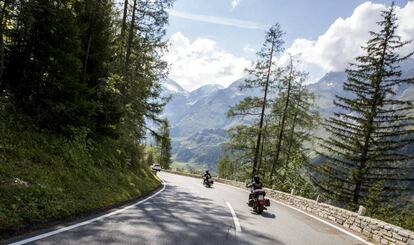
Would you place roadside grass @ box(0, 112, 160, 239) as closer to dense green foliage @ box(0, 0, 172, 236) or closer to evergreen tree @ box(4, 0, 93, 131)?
dense green foliage @ box(0, 0, 172, 236)


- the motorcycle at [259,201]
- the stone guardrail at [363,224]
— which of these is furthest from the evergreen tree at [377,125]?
the motorcycle at [259,201]

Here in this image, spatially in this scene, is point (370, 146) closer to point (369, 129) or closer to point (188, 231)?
point (369, 129)

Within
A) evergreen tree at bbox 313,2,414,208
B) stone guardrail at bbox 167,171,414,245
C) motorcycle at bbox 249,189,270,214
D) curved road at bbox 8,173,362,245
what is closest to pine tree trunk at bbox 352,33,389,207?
evergreen tree at bbox 313,2,414,208

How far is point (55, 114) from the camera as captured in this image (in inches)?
530

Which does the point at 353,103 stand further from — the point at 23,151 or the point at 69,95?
the point at 23,151

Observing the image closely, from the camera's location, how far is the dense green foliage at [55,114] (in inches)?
357

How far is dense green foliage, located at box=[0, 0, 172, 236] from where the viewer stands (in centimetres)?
906

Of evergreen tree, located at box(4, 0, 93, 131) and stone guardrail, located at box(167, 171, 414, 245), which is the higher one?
evergreen tree, located at box(4, 0, 93, 131)

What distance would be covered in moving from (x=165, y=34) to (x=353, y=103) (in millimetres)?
13544

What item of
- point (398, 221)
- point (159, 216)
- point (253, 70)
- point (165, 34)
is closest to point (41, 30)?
point (159, 216)

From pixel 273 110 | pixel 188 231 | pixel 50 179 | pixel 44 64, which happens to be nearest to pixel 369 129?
pixel 273 110

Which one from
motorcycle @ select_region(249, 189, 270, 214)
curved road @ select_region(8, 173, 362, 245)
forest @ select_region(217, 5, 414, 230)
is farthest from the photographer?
forest @ select_region(217, 5, 414, 230)

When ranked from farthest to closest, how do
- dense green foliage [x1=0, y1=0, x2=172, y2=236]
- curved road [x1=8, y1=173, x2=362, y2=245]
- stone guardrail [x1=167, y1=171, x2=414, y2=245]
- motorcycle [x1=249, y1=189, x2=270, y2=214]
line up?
1. motorcycle [x1=249, y1=189, x2=270, y2=214]
2. stone guardrail [x1=167, y1=171, x2=414, y2=245]
3. dense green foliage [x1=0, y1=0, x2=172, y2=236]
4. curved road [x1=8, y1=173, x2=362, y2=245]

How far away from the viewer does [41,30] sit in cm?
1291
